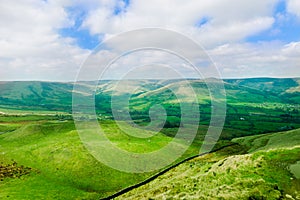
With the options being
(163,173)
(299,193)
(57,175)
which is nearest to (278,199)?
(299,193)

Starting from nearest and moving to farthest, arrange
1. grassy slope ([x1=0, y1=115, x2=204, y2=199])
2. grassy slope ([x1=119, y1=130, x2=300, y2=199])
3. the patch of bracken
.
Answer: grassy slope ([x1=119, y1=130, x2=300, y2=199]) < grassy slope ([x1=0, y1=115, x2=204, y2=199]) < the patch of bracken

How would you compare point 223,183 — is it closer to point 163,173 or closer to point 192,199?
point 192,199

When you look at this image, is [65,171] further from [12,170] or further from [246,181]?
[246,181]

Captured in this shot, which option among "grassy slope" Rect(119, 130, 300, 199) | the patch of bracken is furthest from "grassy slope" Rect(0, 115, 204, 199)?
"grassy slope" Rect(119, 130, 300, 199)

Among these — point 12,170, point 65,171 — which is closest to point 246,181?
point 65,171

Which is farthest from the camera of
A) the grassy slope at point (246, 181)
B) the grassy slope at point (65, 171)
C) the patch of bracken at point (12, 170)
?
the patch of bracken at point (12, 170)

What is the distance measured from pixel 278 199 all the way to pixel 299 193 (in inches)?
147

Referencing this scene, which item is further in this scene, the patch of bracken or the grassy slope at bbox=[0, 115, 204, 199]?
the patch of bracken

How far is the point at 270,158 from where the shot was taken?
Answer: 6169 cm

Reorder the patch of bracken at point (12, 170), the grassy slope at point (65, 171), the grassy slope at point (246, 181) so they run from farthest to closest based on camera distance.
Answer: the patch of bracken at point (12, 170) < the grassy slope at point (65, 171) < the grassy slope at point (246, 181)

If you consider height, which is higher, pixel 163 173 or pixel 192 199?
pixel 192 199

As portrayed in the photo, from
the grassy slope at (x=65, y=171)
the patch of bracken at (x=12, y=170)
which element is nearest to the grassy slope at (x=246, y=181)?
the grassy slope at (x=65, y=171)

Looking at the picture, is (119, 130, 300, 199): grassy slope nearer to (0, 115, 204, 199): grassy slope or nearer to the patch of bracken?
(0, 115, 204, 199): grassy slope

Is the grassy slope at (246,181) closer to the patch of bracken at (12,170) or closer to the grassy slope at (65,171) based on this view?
the grassy slope at (65,171)
